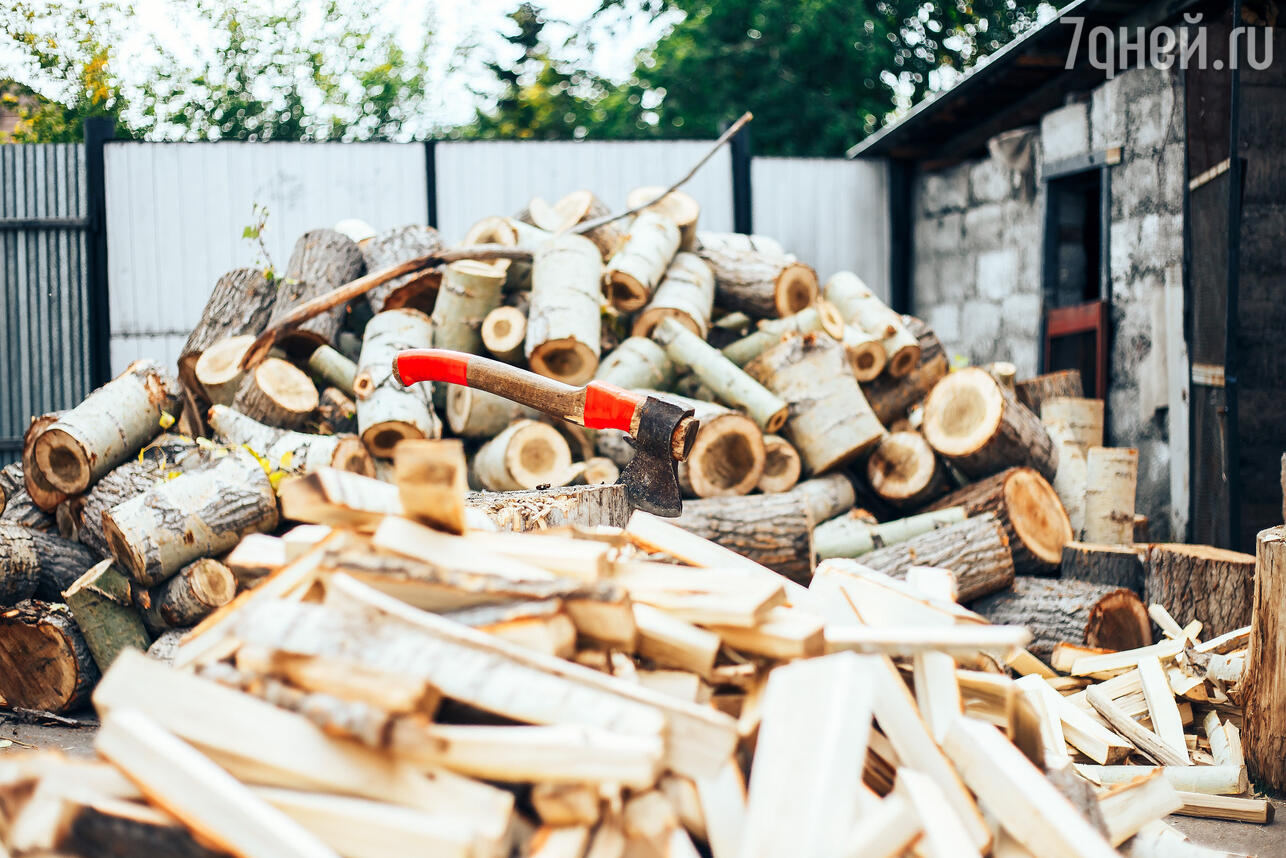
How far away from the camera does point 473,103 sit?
2423cm

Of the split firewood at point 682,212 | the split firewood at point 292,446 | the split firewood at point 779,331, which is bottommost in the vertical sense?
the split firewood at point 292,446

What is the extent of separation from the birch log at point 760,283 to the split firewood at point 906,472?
1420 mm

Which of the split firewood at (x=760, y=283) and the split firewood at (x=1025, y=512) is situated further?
the split firewood at (x=760, y=283)

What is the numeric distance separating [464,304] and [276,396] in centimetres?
121

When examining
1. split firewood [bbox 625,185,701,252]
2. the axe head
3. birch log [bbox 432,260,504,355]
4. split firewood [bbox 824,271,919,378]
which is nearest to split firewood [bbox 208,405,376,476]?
birch log [bbox 432,260,504,355]

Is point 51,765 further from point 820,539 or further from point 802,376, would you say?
point 802,376

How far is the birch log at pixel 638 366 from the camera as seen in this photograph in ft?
19.7

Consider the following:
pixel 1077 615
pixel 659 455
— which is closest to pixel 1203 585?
pixel 1077 615

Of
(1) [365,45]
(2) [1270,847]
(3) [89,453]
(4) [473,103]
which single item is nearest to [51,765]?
(2) [1270,847]

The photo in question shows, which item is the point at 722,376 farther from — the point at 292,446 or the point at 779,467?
the point at 292,446

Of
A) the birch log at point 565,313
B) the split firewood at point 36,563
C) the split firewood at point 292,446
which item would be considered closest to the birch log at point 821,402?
the birch log at point 565,313

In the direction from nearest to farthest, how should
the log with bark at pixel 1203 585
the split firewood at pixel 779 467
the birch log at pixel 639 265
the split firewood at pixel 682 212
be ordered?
the log with bark at pixel 1203 585 < the split firewood at pixel 779 467 < the birch log at pixel 639 265 < the split firewood at pixel 682 212

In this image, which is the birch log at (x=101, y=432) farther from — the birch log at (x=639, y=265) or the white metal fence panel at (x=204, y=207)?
the white metal fence panel at (x=204, y=207)

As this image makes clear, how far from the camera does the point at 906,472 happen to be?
596cm
